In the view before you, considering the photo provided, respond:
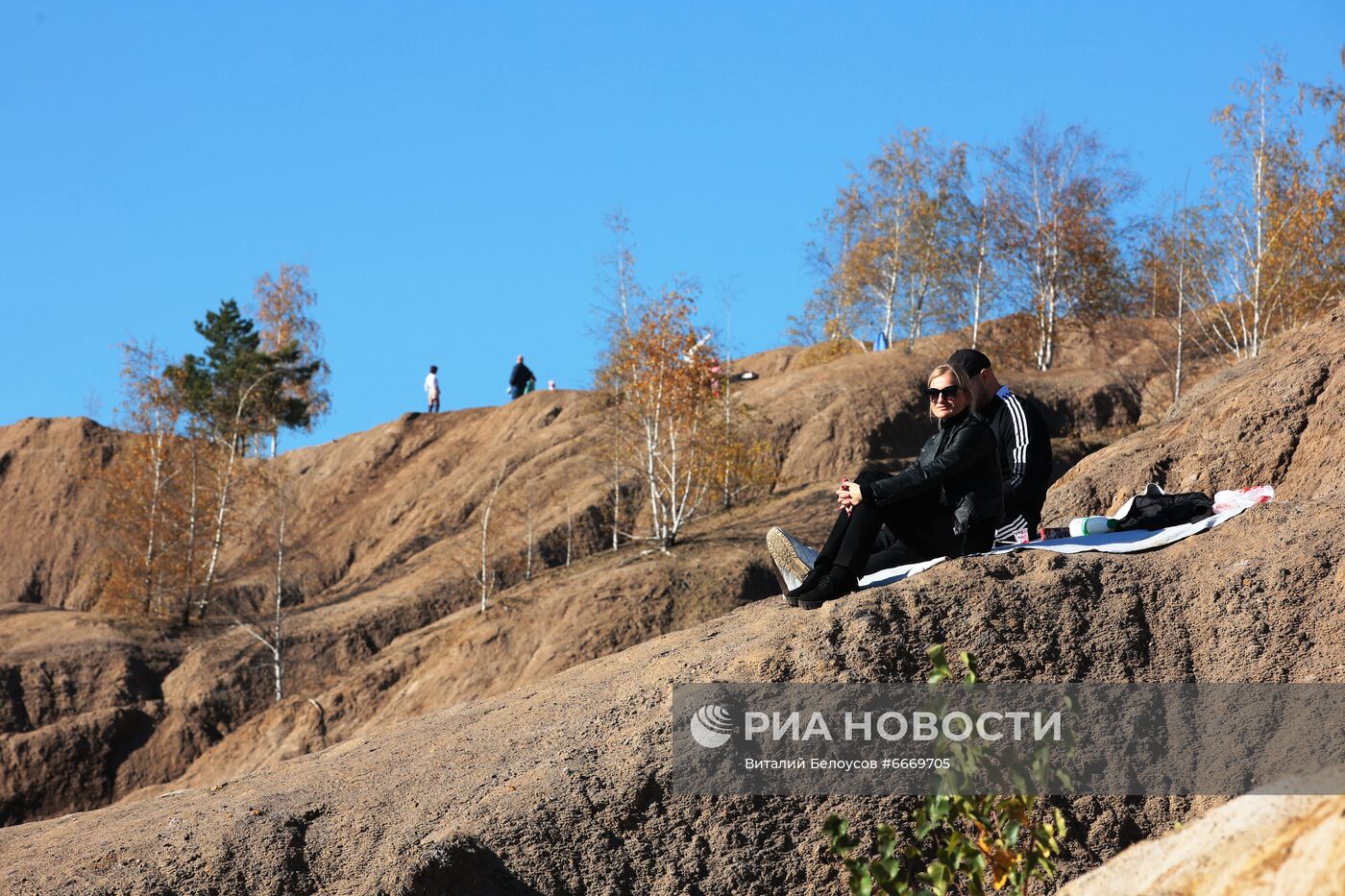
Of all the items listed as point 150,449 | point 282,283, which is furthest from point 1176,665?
point 282,283

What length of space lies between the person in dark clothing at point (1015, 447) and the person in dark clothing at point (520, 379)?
1337 inches

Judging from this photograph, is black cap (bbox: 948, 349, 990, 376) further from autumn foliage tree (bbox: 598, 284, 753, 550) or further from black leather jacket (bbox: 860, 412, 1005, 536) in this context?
autumn foliage tree (bbox: 598, 284, 753, 550)

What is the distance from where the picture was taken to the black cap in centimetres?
896

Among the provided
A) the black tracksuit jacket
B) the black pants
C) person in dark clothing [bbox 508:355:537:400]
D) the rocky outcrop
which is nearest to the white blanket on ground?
the black pants

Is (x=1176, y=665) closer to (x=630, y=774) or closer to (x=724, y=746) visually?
(x=724, y=746)

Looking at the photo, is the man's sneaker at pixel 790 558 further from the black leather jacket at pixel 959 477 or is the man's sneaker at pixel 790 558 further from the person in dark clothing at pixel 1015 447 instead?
the person in dark clothing at pixel 1015 447

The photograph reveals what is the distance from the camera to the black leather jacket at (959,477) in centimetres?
→ 830

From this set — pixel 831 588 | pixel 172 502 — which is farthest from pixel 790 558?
pixel 172 502

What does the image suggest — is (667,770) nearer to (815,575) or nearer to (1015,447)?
(815,575)

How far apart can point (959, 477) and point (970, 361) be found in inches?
36.4

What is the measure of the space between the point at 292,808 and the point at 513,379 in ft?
115

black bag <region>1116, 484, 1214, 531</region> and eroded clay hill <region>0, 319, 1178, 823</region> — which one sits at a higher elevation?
eroded clay hill <region>0, 319, 1178, 823</region>

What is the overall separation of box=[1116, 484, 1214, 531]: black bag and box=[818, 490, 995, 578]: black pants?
96 centimetres

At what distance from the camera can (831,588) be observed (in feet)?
27.9
